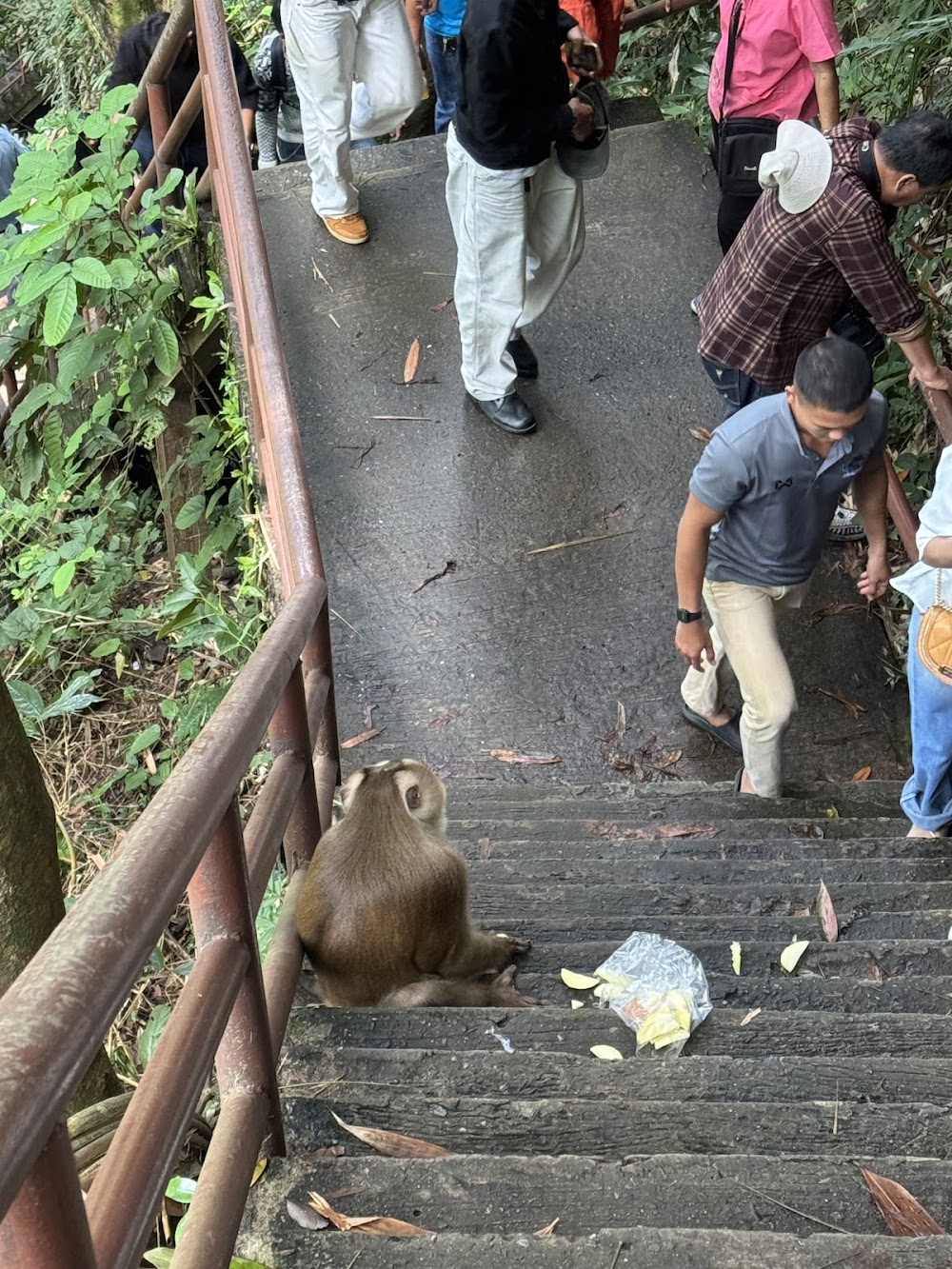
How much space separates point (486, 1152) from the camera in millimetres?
2162

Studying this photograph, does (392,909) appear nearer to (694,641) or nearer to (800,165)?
(694,641)

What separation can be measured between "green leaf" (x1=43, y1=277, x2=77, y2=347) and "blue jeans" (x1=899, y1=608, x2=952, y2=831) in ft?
11.6

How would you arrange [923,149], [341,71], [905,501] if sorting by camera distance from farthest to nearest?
[341,71] < [905,501] < [923,149]

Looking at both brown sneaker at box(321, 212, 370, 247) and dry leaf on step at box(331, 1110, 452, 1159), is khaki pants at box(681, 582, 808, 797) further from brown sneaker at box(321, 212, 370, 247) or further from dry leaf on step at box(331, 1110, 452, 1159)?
brown sneaker at box(321, 212, 370, 247)

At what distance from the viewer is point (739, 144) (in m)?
4.93

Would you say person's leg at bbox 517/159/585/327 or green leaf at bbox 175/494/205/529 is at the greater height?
person's leg at bbox 517/159/585/327

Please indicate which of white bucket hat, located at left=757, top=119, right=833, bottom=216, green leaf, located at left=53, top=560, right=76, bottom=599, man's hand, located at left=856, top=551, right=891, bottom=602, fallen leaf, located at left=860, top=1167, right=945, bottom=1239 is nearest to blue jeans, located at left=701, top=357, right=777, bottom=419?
white bucket hat, located at left=757, top=119, right=833, bottom=216

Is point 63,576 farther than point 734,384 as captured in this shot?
Yes

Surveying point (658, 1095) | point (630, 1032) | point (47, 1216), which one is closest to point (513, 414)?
point (630, 1032)

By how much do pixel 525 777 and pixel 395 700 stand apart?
0.59 meters

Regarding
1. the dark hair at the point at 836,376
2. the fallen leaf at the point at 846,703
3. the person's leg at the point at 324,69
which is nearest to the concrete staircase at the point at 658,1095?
the fallen leaf at the point at 846,703

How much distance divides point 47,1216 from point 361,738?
347 centimetres

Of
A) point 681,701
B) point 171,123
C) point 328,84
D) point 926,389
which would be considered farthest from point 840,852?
point 171,123

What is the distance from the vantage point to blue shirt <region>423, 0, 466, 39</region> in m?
6.46
